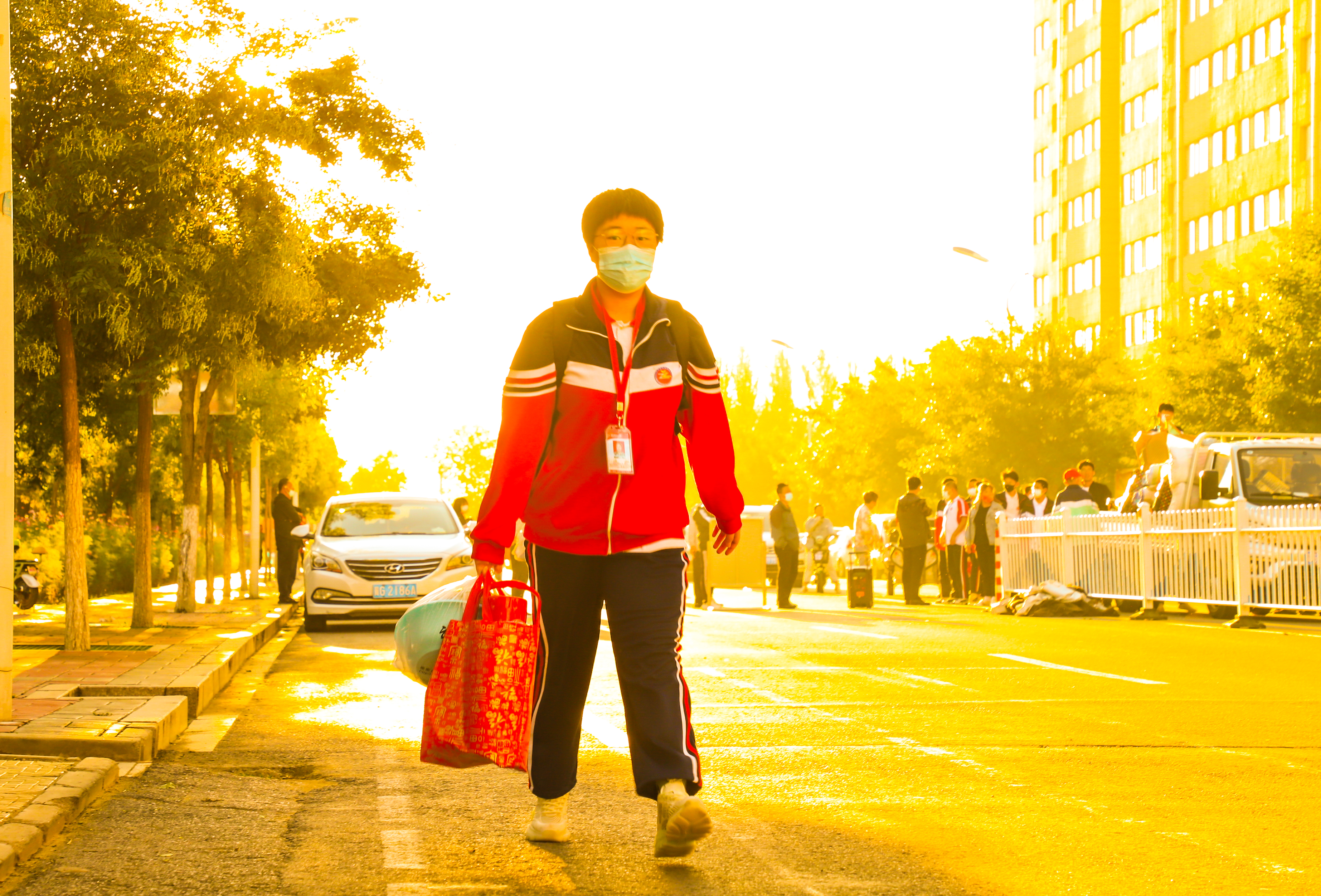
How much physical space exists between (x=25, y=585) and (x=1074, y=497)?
13.6 m

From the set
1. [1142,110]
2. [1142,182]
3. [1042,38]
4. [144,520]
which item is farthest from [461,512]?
[1042,38]

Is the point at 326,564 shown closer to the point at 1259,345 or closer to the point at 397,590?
the point at 397,590

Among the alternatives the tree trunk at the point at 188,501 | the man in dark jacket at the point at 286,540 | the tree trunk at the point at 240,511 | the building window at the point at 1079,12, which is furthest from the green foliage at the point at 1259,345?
the building window at the point at 1079,12

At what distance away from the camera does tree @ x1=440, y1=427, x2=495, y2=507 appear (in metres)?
120

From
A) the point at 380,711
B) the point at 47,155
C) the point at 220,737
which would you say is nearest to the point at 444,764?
the point at 220,737

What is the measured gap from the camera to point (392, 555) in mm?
20094

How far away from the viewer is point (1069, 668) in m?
12.5

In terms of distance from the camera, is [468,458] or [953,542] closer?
[953,542]

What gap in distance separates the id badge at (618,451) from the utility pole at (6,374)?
4.39 metres

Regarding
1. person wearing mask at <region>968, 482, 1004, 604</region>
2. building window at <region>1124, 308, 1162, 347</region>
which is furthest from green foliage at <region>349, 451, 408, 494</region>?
person wearing mask at <region>968, 482, 1004, 604</region>

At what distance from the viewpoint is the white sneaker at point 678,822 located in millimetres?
5113

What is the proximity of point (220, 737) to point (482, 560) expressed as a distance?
3.98m

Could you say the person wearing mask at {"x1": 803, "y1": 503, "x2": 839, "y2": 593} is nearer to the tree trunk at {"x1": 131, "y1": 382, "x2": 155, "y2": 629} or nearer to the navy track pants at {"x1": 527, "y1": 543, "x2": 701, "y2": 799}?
the tree trunk at {"x1": 131, "y1": 382, "x2": 155, "y2": 629}

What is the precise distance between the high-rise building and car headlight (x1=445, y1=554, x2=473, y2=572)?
35694mm
